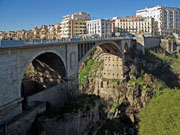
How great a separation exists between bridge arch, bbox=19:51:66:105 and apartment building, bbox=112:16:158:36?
59154 mm

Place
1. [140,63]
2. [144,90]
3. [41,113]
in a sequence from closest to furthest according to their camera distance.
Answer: [41,113]
[144,90]
[140,63]

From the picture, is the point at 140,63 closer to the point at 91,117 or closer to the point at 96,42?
the point at 96,42

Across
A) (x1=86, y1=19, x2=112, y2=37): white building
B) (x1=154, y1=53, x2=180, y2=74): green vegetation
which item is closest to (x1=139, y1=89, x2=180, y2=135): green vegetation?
(x1=154, y1=53, x2=180, y2=74): green vegetation

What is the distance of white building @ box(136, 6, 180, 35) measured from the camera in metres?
87.2

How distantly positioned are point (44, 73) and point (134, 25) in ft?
216

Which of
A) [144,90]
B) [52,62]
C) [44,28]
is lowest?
[144,90]

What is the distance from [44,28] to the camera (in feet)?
268

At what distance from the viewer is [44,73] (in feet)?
77.5

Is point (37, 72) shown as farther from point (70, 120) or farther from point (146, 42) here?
point (146, 42)

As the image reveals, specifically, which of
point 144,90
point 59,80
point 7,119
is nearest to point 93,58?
point 144,90

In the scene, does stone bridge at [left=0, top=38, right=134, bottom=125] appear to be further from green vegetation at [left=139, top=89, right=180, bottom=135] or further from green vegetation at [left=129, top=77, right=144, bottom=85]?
green vegetation at [left=129, top=77, right=144, bottom=85]

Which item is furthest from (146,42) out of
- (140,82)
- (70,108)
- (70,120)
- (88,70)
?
(70,120)

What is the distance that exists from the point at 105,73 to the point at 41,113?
31.0m

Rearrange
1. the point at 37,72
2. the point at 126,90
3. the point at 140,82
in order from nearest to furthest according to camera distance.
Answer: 1. the point at 37,72
2. the point at 126,90
3. the point at 140,82
